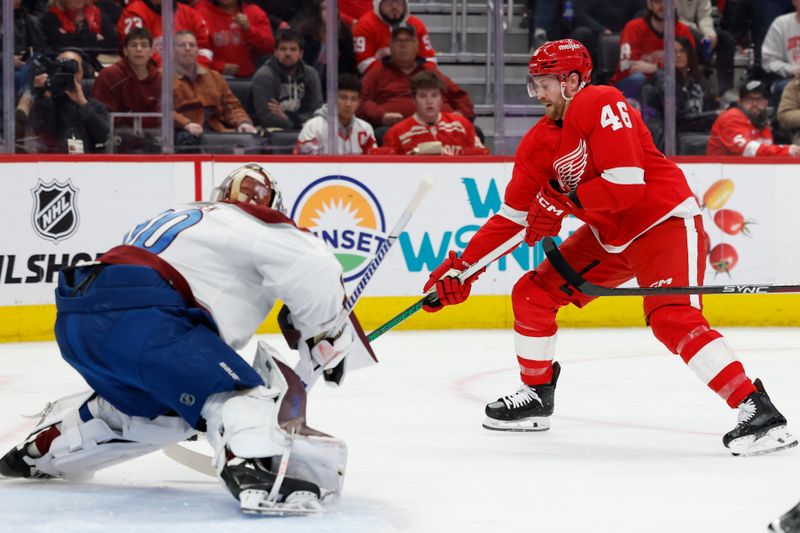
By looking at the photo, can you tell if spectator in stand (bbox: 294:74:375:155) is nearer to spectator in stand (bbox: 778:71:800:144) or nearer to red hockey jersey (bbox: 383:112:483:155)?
red hockey jersey (bbox: 383:112:483:155)

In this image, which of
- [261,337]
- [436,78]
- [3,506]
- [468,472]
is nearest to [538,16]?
[436,78]

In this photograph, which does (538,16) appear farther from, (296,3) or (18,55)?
(18,55)

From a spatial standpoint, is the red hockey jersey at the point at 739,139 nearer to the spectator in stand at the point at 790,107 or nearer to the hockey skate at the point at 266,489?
the spectator in stand at the point at 790,107

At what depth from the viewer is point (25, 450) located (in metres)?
3.12

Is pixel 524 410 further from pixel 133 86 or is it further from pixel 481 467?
pixel 133 86

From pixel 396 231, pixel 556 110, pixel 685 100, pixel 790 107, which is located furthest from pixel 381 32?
pixel 396 231

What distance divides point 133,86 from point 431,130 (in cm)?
150

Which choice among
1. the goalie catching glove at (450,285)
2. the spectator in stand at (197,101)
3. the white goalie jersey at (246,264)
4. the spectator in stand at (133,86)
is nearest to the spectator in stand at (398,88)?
the spectator in stand at (197,101)

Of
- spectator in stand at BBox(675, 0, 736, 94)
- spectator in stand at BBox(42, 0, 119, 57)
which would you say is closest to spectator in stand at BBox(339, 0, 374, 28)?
spectator in stand at BBox(42, 0, 119, 57)

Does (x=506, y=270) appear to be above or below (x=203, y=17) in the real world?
below

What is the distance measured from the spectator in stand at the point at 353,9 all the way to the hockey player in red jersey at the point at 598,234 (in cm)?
300

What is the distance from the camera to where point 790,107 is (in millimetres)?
7293

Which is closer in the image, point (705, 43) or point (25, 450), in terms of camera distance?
point (25, 450)

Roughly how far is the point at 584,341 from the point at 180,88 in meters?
2.27
